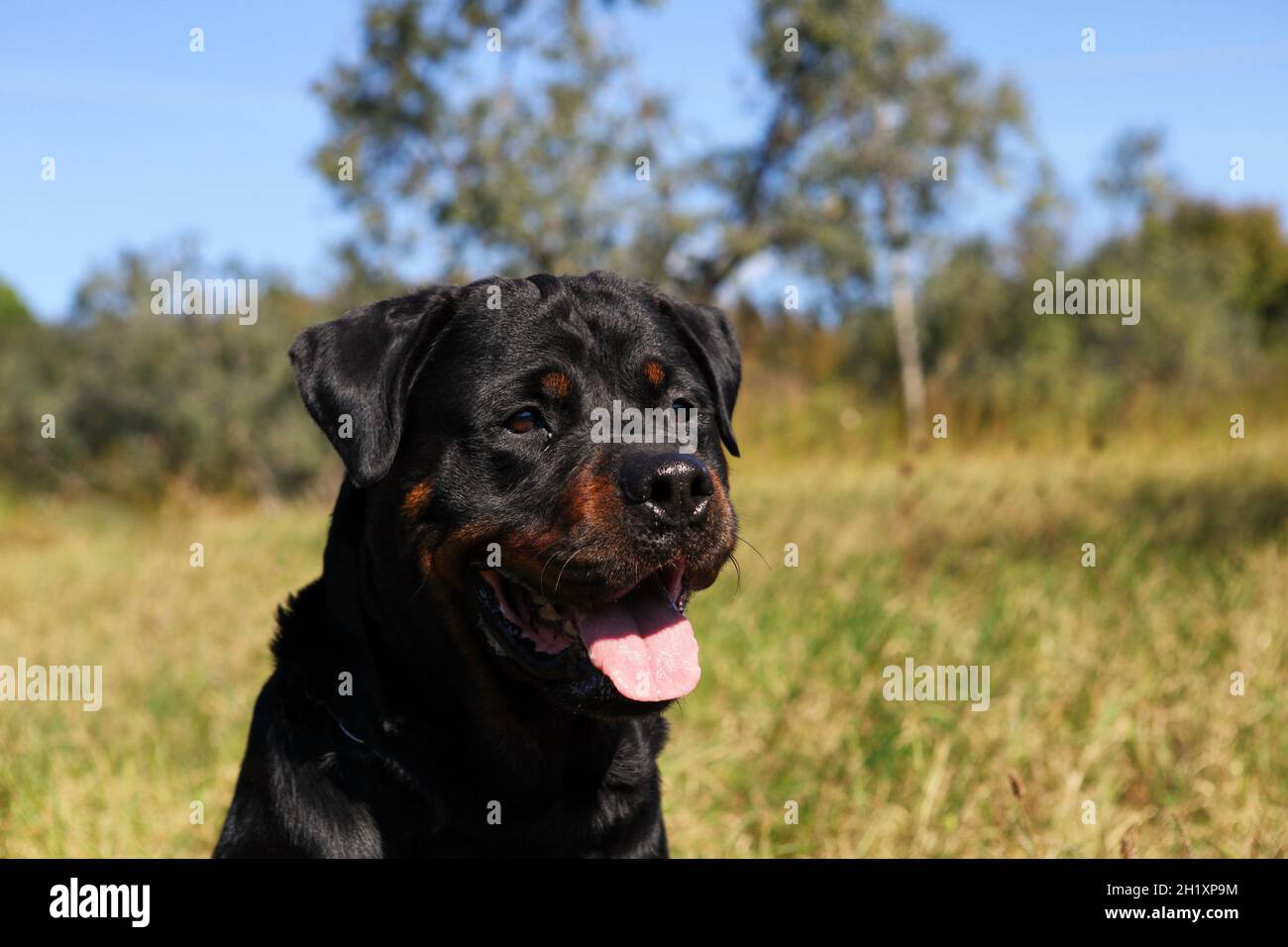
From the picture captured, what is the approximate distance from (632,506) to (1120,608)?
362cm

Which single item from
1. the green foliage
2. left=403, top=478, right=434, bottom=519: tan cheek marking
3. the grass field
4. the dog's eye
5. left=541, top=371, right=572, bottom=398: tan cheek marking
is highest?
the green foliage

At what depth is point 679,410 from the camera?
281cm

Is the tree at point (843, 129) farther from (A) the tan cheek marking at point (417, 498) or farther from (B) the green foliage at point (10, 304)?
(B) the green foliage at point (10, 304)

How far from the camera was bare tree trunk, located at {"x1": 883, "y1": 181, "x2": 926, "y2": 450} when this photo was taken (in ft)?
51.4

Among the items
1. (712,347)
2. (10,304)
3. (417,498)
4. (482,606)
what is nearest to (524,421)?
(417,498)

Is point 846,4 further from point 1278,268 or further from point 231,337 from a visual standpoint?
point 1278,268

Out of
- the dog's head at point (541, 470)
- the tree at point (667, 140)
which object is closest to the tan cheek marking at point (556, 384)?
the dog's head at point (541, 470)

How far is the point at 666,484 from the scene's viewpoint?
2277mm

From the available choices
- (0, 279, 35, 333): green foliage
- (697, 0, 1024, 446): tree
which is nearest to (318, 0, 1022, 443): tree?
(697, 0, 1024, 446): tree

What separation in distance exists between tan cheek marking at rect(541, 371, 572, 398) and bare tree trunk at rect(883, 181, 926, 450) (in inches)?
525

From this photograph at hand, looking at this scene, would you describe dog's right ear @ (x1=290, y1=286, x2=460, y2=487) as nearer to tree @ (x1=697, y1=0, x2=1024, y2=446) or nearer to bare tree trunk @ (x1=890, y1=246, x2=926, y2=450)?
tree @ (x1=697, y1=0, x2=1024, y2=446)

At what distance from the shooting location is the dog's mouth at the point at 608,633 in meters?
2.31
